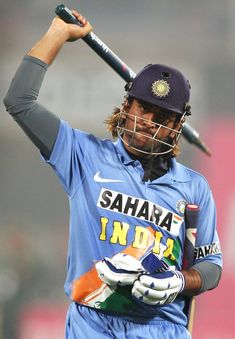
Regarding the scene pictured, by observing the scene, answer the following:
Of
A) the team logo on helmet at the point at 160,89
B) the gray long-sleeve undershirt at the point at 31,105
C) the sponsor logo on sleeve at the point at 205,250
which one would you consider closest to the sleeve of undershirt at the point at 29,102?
the gray long-sleeve undershirt at the point at 31,105

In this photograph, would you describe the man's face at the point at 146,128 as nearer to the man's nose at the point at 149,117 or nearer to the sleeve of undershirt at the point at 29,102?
the man's nose at the point at 149,117

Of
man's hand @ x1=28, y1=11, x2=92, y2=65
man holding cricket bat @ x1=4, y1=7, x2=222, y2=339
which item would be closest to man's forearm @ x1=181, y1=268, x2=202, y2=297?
man holding cricket bat @ x1=4, y1=7, x2=222, y2=339

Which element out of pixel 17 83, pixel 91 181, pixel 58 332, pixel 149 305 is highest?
pixel 17 83

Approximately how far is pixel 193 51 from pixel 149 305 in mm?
3779

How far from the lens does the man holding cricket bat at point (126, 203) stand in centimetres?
274

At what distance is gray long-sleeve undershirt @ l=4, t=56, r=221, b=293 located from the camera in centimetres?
274

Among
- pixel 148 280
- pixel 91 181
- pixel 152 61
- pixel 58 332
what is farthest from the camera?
pixel 152 61

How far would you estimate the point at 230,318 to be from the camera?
5980mm

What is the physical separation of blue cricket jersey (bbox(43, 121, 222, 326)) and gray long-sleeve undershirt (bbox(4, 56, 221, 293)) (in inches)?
2.0

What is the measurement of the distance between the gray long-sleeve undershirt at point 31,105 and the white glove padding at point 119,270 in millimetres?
390

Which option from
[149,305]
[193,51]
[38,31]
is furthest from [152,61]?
[149,305]

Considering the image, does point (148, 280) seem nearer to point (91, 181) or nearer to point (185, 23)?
point (91, 181)

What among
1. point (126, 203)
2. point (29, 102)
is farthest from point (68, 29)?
point (126, 203)

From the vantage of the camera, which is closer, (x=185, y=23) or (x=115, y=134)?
(x=115, y=134)
